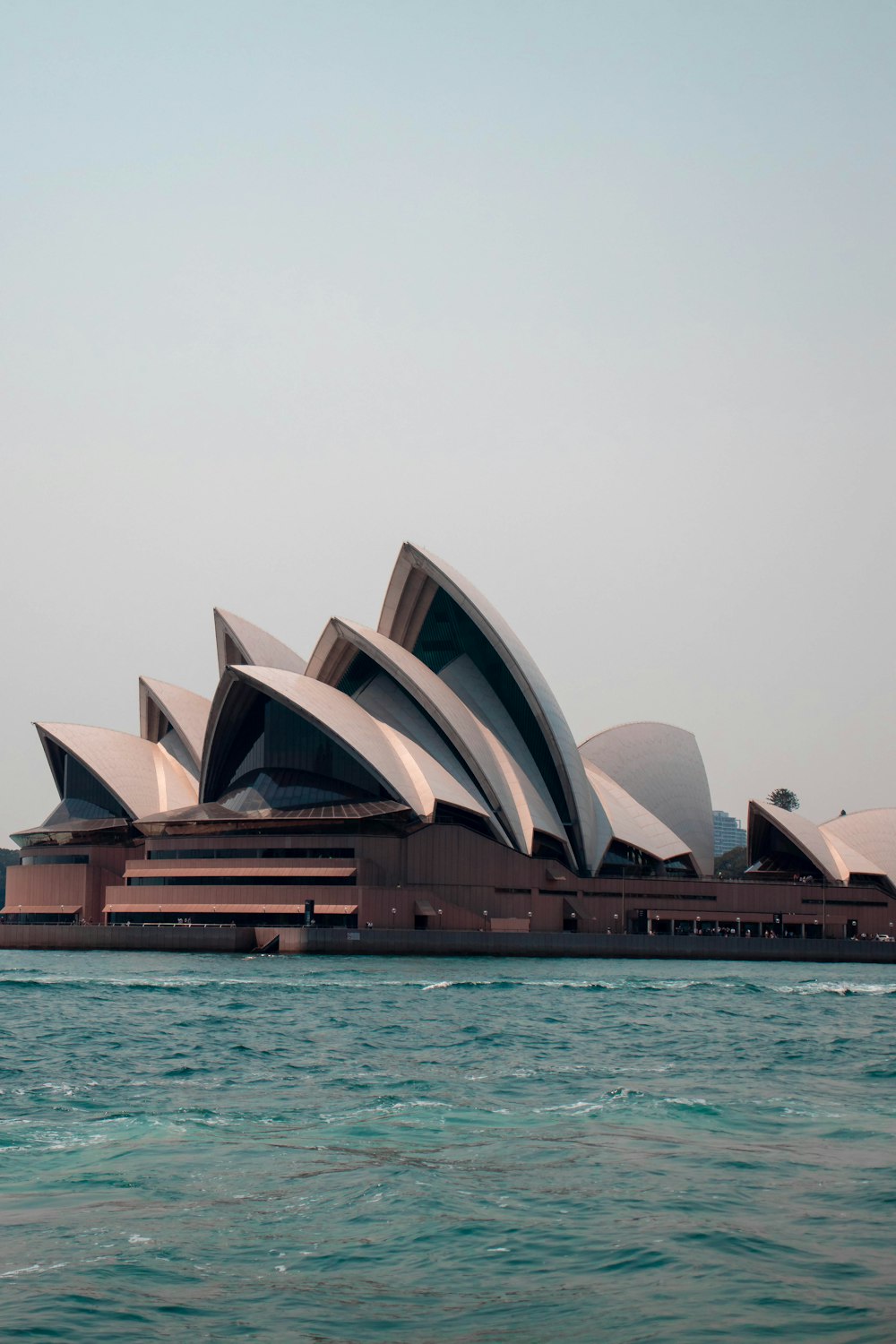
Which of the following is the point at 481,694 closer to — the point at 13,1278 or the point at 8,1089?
the point at 8,1089

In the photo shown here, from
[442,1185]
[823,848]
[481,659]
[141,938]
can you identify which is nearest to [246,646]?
[481,659]

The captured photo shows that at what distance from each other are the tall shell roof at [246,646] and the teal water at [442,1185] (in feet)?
166

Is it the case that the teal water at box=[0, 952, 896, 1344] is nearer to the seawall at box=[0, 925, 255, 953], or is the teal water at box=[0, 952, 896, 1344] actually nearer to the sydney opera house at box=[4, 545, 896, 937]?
the seawall at box=[0, 925, 255, 953]

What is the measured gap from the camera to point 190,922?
7031 centimetres

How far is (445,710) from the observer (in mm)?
71438

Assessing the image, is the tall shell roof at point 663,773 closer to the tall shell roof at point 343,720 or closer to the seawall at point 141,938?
the tall shell roof at point 343,720

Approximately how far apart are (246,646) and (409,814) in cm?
1536

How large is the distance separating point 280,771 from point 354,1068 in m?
52.5

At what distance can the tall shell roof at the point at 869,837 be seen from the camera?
84.4 metres

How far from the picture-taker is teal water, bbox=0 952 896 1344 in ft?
31.9

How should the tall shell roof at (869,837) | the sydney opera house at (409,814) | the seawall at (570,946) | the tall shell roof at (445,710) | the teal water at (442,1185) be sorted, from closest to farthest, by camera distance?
the teal water at (442,1185) < the seawall at (570,946) < the sydney opera house at (409,814) < the tall shell roof at (445,710) < the tall shell roof at (869,837)

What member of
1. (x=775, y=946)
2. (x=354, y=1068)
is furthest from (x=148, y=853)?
(x=354, y=1068)

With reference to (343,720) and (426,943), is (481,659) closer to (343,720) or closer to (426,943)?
(343,720)

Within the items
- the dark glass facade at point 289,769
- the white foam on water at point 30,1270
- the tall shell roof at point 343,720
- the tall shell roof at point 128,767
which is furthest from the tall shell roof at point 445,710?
the white foam on water at point 30,1270
